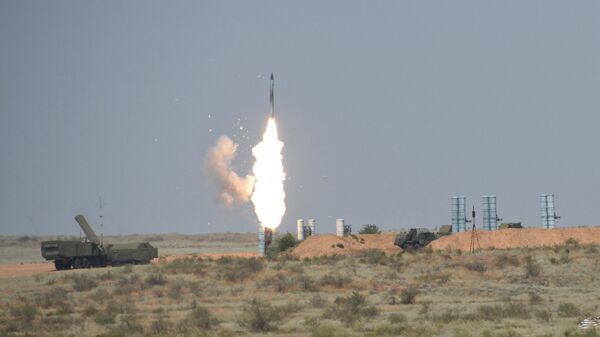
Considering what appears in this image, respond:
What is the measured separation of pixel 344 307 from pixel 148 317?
27.1 ft

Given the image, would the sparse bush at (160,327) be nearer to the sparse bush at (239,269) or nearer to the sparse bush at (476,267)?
the sparse bush at (239,269)

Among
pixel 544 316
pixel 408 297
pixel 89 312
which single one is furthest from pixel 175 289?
pixel 544 316

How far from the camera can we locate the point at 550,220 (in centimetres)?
8125

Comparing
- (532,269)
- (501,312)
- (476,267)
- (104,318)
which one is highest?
(476,267)

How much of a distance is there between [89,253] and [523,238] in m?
30.8

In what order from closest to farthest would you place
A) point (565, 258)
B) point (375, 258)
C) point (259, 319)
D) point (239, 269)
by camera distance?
point (259, 319), point (565, 258), point (239, 269), point (375, 258)

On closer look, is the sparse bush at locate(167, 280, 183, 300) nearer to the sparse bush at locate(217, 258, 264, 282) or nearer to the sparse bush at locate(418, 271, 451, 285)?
the sparse bush at locate(217, 258, 264, 282)

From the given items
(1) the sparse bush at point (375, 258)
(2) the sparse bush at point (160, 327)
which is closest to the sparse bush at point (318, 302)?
(2) the sparse bush at point (160, 327)

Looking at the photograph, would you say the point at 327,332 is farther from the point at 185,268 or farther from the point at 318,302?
the point at 185,268

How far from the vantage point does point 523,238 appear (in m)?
77.1

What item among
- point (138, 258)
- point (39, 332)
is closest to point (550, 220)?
point (138, 258)

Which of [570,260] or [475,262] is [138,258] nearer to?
[475,262]

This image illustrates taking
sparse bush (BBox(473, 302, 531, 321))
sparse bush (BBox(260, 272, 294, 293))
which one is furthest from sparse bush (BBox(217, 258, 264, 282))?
sparse bush (BBox(473, 302, 531, 321))

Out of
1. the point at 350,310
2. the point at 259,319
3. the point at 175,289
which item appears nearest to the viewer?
the point at 259,319
